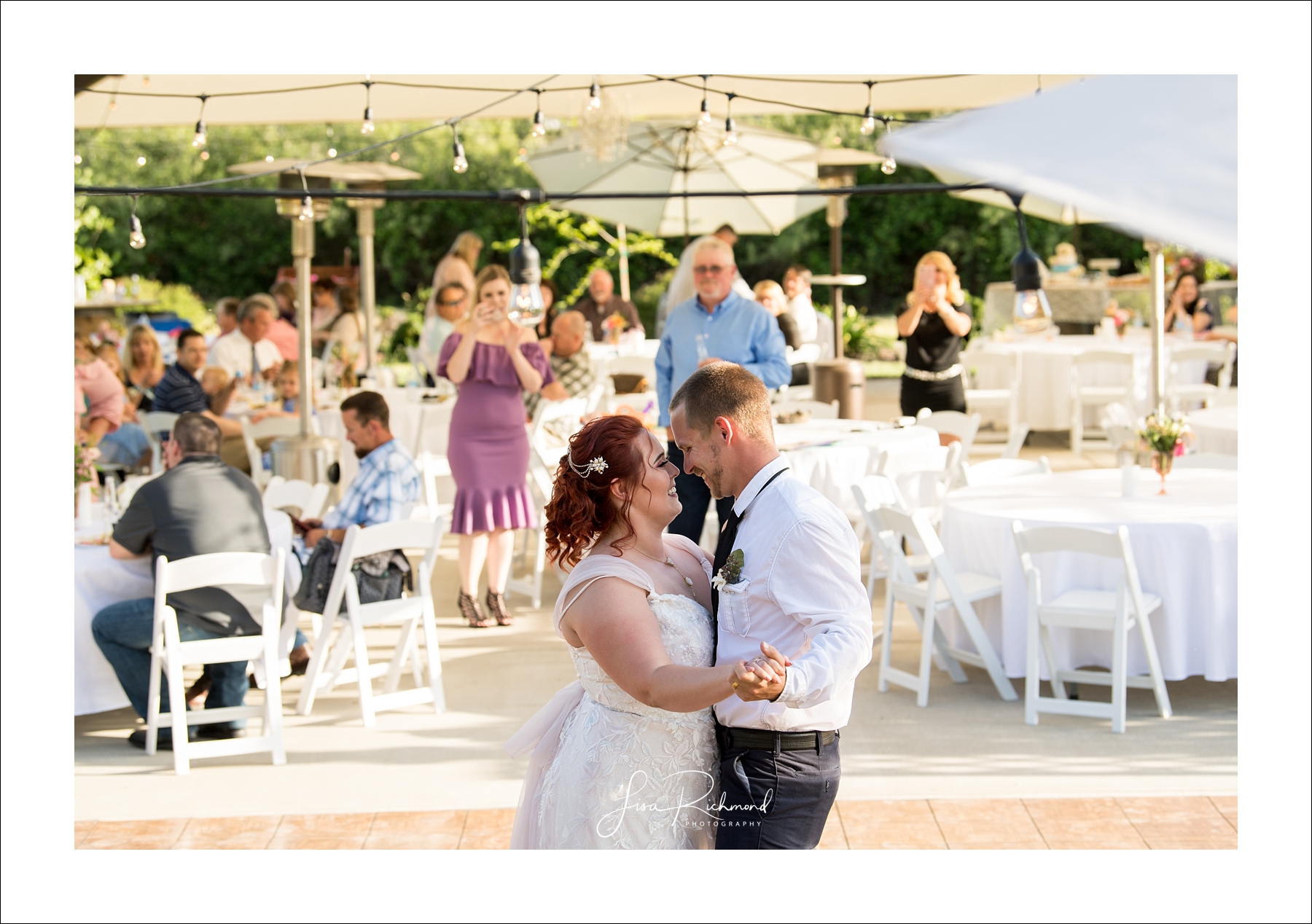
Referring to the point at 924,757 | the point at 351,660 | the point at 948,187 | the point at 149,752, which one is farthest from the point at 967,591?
the point at 149,752

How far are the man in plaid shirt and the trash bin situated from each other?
204 inches

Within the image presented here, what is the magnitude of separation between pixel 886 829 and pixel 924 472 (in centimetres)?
304

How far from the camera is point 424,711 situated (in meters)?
5.16

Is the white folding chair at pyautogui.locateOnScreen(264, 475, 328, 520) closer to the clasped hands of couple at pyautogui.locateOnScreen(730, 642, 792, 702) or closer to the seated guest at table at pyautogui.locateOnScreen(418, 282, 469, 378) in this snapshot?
the seated guest at table at pyautogui.locateOnScreen(418, 282, 469, 378)

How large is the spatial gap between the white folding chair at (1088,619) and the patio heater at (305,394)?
4189 mm

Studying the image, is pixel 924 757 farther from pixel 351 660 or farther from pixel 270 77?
pixel 270 77

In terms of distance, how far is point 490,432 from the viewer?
6.22 metres

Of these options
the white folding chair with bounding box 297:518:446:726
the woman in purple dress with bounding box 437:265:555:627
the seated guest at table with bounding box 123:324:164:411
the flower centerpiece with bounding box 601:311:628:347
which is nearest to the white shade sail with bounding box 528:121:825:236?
the flower centerpiece with bounding box 601:311:628:347

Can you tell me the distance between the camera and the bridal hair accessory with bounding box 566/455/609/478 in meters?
2.40

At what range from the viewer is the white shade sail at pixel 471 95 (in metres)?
7.22

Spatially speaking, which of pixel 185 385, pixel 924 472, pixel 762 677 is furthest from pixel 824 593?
pixel 185 385

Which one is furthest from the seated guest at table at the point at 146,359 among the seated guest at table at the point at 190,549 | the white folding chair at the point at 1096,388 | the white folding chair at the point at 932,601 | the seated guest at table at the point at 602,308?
the white folding chair at the point at 1096,388

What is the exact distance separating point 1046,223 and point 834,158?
11922 mm

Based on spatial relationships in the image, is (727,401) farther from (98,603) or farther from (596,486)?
(98,603)
